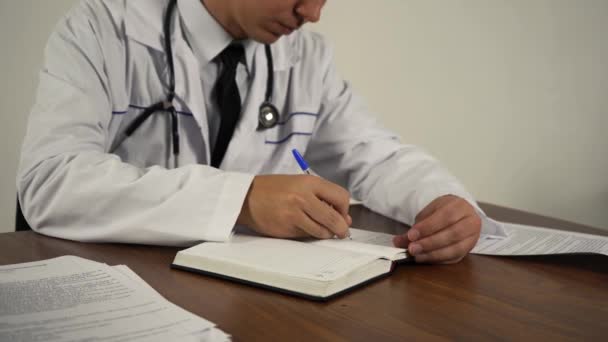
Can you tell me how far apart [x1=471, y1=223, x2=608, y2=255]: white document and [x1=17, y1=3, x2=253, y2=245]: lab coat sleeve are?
399 mm

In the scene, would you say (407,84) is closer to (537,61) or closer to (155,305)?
(537,61)

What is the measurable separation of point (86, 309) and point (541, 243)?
68cm

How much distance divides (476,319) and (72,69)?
0.74 m

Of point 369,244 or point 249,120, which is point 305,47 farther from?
point 369,244

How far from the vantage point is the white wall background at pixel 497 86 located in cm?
199

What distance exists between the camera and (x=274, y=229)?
735 mm

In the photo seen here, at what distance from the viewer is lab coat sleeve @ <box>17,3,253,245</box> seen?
2.36 feet

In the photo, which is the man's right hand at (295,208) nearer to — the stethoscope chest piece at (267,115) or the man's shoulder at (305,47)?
the stethoscope chest piece at (267,115)

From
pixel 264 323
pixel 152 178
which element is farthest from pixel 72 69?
pixel 264 323

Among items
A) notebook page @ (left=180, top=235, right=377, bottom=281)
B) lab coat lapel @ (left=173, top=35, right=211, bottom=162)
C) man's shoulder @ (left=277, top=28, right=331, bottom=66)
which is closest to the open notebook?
notebook page @ (left=180, top=235, right=377, bottom=281)

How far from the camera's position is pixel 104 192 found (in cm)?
74

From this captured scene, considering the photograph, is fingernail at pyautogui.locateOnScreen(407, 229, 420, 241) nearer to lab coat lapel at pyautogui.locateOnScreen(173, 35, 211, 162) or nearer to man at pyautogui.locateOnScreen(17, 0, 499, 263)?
man at pyautogui.locateOnScreen(17, 0, 499, 263)

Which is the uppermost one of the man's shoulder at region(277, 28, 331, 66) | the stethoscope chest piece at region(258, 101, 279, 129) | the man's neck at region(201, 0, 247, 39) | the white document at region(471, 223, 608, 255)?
the man's neck at region(201, 0, 247, 39)

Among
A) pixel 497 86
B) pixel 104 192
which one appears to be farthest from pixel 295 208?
pixel 497 86
